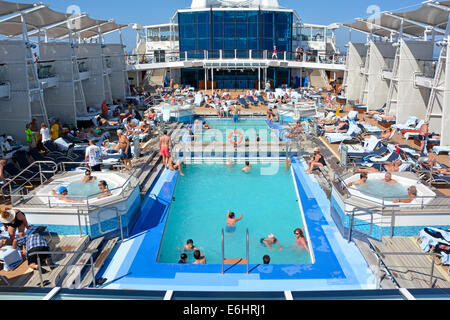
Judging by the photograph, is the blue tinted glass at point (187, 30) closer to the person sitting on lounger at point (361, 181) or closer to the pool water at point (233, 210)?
the pool water at point (233, 210)

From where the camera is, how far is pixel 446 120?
10688mm

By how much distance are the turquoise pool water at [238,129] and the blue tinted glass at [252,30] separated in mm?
10767

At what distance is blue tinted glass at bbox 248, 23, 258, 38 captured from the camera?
26422 millimetres

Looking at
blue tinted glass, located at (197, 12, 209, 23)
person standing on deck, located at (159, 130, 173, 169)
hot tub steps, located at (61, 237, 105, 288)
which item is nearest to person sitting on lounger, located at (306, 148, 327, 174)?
person standing on deck, located at (159, 130, 173, 169)

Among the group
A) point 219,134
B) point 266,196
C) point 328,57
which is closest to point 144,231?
point 266,196

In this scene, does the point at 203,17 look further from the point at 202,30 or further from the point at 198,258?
the point at 198,258

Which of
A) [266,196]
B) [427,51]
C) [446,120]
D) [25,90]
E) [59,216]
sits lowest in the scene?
[266,196]

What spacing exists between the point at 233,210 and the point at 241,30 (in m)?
20.6

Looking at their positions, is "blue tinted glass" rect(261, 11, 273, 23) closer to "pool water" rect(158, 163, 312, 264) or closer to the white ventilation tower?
the white ventilation tower

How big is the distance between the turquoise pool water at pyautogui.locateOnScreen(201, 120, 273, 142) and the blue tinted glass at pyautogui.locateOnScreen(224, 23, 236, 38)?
35.4 ft

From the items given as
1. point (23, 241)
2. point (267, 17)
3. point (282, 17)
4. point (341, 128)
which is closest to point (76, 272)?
point (23, 241)

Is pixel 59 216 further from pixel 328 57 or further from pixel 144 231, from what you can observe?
pixel 328 57

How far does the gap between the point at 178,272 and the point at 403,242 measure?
3551mm

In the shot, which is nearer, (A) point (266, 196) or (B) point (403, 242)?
(B) point (403, 242)
